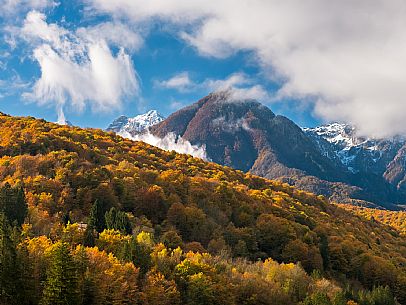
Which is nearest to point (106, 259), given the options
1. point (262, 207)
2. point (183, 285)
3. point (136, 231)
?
point (183, 285)

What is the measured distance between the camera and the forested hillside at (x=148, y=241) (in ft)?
204

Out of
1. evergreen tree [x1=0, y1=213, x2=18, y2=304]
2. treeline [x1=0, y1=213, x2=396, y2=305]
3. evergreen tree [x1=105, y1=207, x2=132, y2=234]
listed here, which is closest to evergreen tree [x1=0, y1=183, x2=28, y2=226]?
treeline [x1=0, y1=213, x2=396, y2=305]

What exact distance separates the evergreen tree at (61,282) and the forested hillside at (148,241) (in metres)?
0.12

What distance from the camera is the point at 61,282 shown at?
184 feet

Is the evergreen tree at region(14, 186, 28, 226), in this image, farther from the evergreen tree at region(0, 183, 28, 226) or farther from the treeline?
the treeline

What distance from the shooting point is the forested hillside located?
6219 centimetres

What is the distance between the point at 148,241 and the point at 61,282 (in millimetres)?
26228

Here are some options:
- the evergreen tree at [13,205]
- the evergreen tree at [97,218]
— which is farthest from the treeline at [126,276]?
the evergreen tree at [13,205]

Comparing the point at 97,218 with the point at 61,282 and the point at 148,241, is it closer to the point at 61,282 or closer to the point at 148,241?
the point at 148,241

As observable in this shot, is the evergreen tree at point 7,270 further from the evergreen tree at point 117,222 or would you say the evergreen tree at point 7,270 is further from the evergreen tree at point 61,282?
the evergreen tree at point 117,222

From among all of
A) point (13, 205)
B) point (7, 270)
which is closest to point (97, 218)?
point (13, 205)

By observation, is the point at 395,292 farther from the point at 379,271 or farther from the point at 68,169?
the point at 68,169

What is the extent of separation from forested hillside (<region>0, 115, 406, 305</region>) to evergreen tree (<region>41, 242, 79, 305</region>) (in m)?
0.12

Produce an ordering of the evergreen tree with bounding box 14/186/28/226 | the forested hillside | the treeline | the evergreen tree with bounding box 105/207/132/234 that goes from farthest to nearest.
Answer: the evergreen tree with bounding box 105/207/132/234
the evergreen tree with bounding box 14/186/28/226
the forested hillside
the treeline
